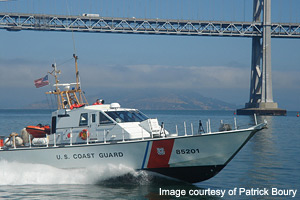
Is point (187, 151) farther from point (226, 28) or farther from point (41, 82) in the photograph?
point (226, 28)

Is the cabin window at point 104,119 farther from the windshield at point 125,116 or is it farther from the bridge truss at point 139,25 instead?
the bridge truss at point 139,25

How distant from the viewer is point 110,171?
15203 millimetres

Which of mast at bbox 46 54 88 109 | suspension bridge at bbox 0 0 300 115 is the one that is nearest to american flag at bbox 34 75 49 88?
mast at bbox 46 54 88 109

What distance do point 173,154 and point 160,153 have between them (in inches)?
17.8

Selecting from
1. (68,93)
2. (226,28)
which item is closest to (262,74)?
(226,28)

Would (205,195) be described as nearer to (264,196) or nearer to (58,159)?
(264,196)

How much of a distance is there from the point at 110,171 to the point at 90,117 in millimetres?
2275

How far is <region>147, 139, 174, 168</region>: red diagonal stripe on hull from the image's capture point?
14562 mm

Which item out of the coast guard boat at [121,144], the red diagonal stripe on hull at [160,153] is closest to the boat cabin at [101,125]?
the coast guard boat at [121,144]

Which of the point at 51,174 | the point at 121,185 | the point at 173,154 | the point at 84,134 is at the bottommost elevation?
the point at 121,185

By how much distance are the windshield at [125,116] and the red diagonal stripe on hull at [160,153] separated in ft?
5.96

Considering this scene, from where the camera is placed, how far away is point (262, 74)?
81250 millimetres

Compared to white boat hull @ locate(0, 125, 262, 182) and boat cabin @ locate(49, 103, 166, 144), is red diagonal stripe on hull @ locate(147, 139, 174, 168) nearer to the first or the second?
white boat hull @ locate(0, 125, 262, 182)

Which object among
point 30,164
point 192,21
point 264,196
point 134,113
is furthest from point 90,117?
point 192,21
